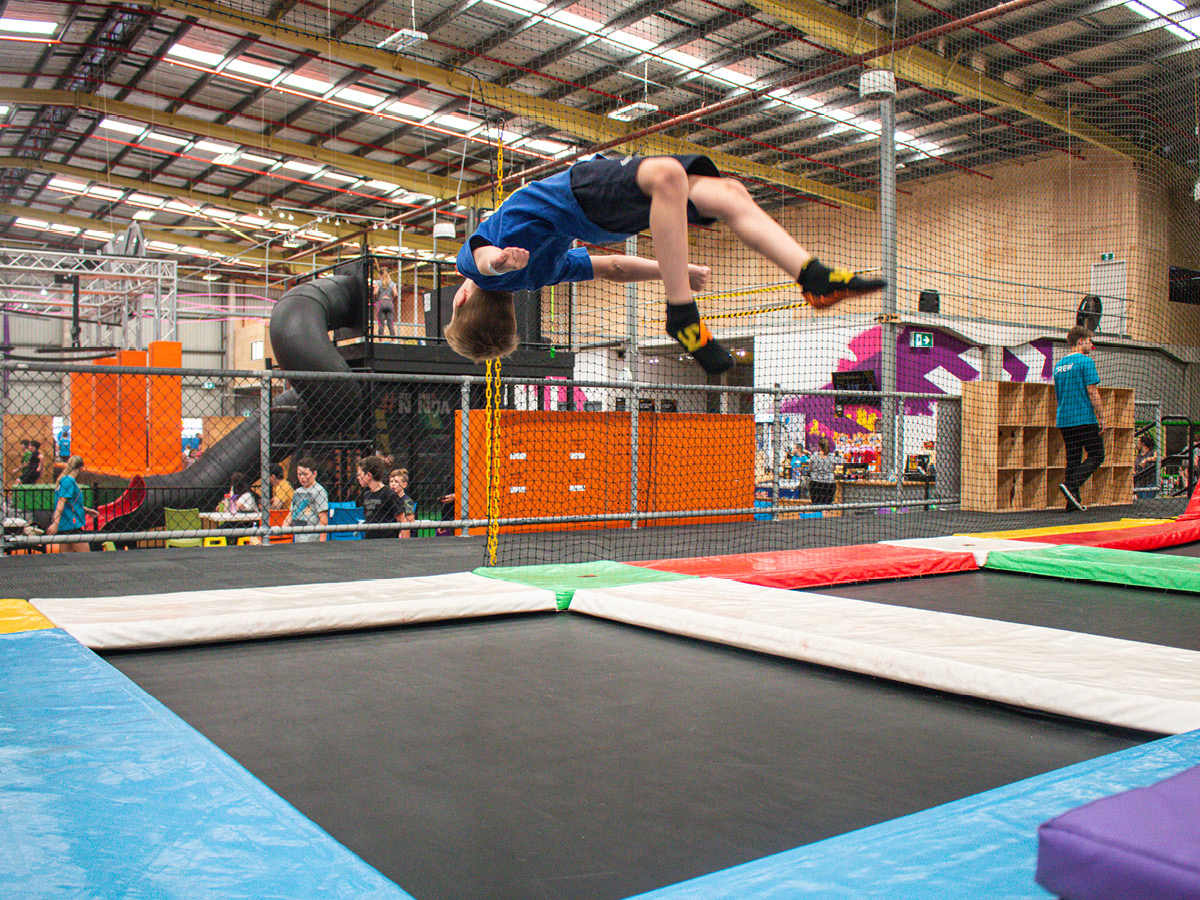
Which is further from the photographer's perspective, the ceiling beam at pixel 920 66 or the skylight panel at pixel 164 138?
the skylight panel at pixel 164 138

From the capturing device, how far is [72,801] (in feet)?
4.12

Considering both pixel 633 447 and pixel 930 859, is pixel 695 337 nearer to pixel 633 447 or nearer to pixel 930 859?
pixel 930 859

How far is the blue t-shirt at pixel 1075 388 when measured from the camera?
6.47m

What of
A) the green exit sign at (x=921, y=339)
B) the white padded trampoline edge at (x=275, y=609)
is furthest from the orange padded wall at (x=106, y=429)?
the green exit sign at (x=921, y=339)

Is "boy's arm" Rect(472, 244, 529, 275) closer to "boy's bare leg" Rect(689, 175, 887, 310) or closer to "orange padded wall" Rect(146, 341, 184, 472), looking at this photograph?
"boy's bare leg" Rect(689, 175, 887, 310)

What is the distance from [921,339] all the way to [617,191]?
→ 941 cm

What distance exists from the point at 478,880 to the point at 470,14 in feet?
30.4

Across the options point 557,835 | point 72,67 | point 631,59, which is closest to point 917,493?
point 631,59

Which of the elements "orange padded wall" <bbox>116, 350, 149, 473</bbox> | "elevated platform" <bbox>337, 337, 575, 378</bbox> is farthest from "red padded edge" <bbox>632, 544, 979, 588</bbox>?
"orange padded wall" <bbox>116, 350, 149, 473</bbox>

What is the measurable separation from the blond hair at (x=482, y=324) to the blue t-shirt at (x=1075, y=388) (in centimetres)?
562

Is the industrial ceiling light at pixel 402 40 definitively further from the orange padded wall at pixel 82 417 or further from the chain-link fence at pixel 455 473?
the orange padded wall at pixel 82 417

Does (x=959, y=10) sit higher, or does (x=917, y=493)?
(x=959, y=10)

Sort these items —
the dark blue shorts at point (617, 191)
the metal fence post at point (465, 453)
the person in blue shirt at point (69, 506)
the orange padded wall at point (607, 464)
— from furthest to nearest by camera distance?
1. the orange padded wall at point (607, 464)
2. the person in blue shirt at point (69, 506)
3. the metal fence post at point (465, 453)
4. the dark blue shorts at point (617, 191)

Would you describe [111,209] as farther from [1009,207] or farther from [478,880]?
[478,880]
